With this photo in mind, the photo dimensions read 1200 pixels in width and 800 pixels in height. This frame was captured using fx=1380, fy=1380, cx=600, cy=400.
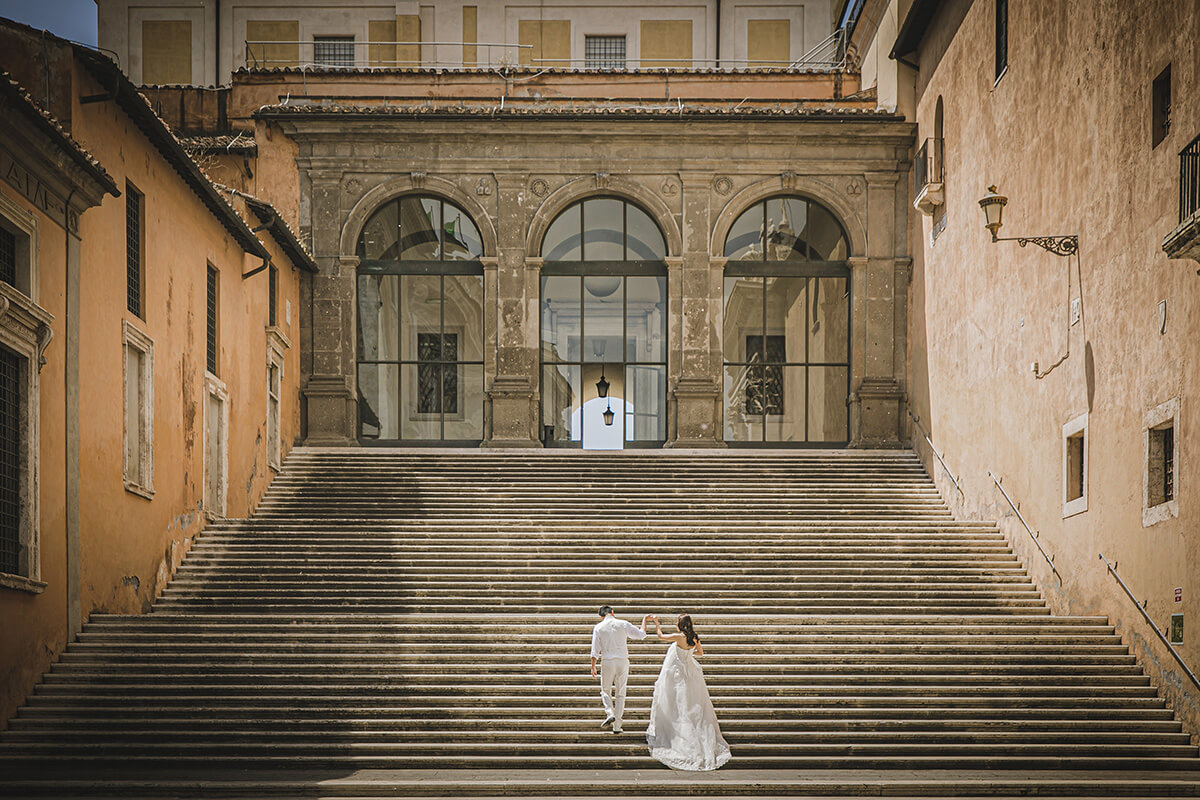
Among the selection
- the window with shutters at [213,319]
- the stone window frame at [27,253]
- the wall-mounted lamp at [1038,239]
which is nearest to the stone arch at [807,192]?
the wall-mounted lamp at [1038,239]

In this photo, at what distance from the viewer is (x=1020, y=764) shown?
13.5 meters

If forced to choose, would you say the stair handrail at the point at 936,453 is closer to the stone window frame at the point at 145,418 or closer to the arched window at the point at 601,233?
the arched window at the point at 601,233

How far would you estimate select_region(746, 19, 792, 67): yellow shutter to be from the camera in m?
35.0

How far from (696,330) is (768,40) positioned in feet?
36.2

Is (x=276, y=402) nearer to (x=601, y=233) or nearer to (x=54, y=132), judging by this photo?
(x=601, y=233)

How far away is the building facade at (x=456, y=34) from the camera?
34.3 metres

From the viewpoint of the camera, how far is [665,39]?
115ft

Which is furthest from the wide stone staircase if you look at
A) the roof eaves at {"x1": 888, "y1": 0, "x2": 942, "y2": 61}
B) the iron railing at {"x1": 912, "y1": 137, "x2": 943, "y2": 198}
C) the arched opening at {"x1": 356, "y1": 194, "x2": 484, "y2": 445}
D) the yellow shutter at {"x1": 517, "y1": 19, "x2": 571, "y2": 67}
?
the yellow shutter at {"x1": 517, "y1": 19, "x2": 571, "y2": 67}

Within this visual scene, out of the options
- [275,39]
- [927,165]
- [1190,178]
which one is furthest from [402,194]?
[1190,178]

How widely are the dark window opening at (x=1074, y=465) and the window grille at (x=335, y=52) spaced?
22.4 m

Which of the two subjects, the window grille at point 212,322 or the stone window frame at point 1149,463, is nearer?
the stone window frame at point 1149,463

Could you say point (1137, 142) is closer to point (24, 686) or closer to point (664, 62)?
point (24, 686)

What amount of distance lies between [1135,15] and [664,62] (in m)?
20.2

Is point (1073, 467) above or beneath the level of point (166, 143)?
beneath
